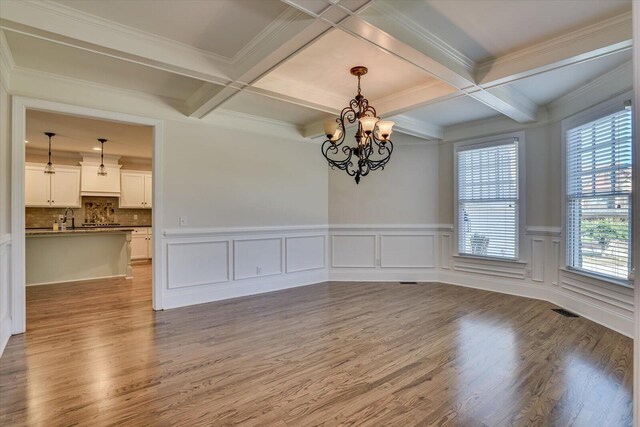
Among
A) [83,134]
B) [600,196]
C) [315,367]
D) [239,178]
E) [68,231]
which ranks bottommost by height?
[315,367]

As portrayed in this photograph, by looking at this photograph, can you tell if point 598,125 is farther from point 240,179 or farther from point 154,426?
point 154,426

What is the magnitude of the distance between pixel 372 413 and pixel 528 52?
3.20 m

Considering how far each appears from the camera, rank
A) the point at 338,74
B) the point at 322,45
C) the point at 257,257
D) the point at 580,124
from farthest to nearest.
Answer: the point at 257,257 < the point at 580,124 < the point at 338,74 < the point at 322,45

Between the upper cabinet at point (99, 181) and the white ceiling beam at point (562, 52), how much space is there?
7.99 metres

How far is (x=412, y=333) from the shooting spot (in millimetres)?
3305

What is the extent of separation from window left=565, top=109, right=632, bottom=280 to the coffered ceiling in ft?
1.99

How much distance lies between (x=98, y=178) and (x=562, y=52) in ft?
28.6

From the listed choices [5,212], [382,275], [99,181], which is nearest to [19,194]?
[5,212]

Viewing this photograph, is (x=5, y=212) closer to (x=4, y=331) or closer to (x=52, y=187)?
(x=4, y=331)

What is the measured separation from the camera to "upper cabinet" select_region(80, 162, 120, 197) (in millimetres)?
7363

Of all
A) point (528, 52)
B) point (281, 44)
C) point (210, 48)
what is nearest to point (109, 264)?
point (210, 48)

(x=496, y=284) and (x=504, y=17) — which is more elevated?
(x=504, y=17)

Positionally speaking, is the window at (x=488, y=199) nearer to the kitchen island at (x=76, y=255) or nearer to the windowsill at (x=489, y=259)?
the windowsill at (x=489, y=259)

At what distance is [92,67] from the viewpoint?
3199mm
